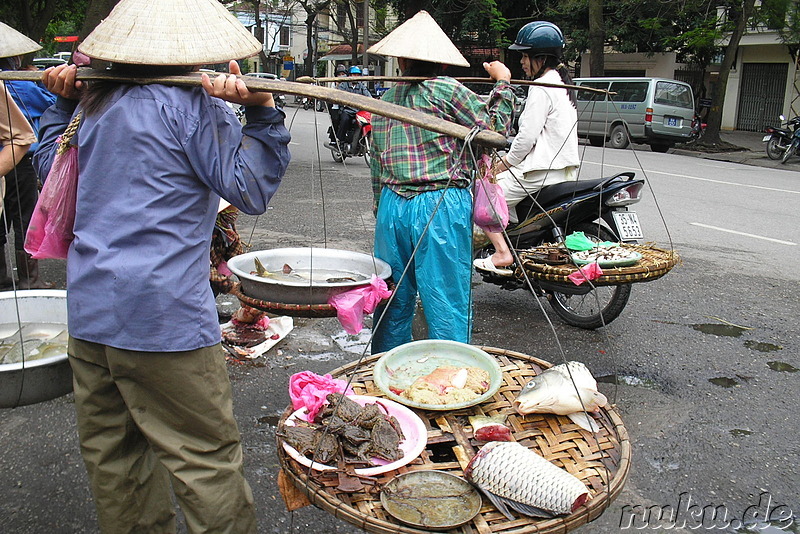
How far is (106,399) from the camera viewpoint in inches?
75.1

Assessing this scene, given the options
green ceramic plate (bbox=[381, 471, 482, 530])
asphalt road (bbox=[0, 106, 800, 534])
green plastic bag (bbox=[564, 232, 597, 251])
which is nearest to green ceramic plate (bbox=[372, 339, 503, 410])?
green ceramic plate (bbox=[381, 471, 482, 530])

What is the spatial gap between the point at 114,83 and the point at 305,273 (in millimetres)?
1594

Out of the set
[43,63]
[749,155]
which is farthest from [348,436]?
[749,155]

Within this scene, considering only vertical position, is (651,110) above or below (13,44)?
below

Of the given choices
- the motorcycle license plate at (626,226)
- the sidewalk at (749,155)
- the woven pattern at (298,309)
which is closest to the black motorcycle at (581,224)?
the motorcycle license plate at (626,226)

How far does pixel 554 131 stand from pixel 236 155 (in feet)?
9.09

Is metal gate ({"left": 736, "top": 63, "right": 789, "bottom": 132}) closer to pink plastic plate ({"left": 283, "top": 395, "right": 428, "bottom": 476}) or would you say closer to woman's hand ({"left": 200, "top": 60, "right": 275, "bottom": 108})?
pink plastic plate ({"left": 283, "top": 395, "right": 428, "bottom": 476})

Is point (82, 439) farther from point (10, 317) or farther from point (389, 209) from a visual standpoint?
point (389, 209)

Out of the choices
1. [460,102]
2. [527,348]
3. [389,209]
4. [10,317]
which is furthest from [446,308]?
[10,317]

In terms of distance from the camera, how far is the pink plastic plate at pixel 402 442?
1900mm

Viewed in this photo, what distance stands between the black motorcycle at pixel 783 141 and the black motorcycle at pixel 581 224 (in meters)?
11.2

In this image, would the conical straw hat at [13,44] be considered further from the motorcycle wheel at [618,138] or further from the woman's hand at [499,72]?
the motorcycle wheel at [618,138]

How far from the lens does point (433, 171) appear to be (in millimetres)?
2861

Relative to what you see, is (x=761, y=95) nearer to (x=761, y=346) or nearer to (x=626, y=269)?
(x=761, y=346)
